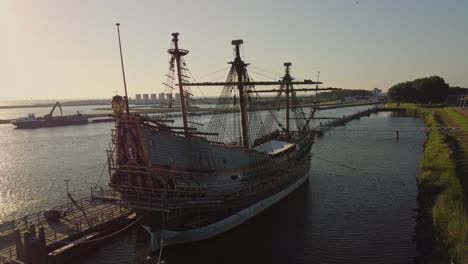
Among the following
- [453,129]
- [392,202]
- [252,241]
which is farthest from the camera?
[453,129]

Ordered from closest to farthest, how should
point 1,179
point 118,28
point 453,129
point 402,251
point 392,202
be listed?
point 118,28
point 402,251
point 392,202
point 1,179
point 453,129

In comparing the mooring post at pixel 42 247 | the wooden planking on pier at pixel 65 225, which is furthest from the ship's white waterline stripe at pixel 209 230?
the mooring post at pixel 42 247

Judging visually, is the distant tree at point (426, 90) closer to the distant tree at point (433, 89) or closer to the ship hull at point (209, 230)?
the distant tree at point (433, 89)

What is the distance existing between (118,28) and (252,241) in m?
18.1

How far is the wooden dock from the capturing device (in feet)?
69.2

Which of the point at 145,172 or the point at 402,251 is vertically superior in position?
the point at 145,172

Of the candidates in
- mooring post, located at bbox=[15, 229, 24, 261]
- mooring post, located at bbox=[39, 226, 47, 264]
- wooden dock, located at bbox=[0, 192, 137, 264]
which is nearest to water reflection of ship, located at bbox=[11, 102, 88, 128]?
wooden dock, located at bbox=[0, 192, 137, 264]

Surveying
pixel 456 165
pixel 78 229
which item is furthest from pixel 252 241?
pixel 456 165

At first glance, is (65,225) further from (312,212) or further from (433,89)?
(433,89)

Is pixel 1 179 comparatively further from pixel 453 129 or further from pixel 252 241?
pixel 453 129

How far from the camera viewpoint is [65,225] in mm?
26500

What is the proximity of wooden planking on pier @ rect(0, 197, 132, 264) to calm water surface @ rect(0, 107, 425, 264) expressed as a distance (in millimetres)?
1955

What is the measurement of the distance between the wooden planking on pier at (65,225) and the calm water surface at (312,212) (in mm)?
1955

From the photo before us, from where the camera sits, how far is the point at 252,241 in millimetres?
27391
